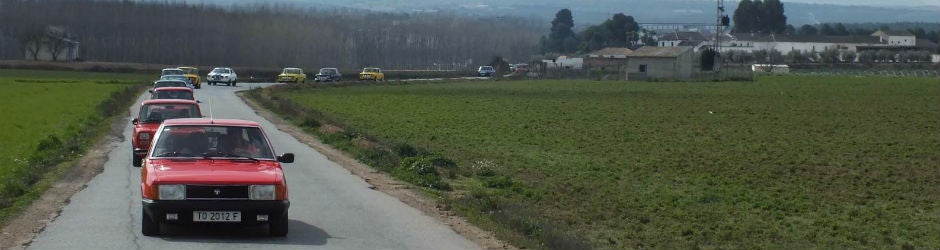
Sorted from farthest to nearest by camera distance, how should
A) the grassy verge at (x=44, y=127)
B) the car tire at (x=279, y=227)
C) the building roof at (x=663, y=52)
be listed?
the building roof at (x=663, y=52) → the grassy verge at (x=44, y=127) → the car tire at (x=279, y=227)

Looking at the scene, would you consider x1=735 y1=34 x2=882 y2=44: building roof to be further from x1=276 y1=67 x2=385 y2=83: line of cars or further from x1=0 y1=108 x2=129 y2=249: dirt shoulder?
x1=0 y1=108 x2=129 y2=249: dirt shoulder

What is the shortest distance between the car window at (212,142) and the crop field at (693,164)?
3.15 metres

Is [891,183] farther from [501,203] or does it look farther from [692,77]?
[692,77]

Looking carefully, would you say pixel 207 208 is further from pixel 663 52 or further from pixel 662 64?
pixel 663 52

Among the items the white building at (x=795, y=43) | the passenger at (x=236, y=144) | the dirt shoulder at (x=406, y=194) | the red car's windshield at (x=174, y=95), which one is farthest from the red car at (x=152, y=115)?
the white building at (x=795, y=43)

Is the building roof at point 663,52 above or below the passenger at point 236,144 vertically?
above

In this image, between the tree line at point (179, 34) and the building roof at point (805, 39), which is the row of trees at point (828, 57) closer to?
the building roof at point (805, 39)

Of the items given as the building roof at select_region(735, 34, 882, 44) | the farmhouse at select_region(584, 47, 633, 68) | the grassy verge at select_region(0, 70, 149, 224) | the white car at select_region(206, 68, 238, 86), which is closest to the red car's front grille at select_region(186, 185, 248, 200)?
the grassy verge at select_region(0, 70, 149, 224)

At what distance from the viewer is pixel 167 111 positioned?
82.5 ft

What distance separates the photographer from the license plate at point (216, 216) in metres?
13.3

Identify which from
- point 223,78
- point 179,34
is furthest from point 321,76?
point 179,34

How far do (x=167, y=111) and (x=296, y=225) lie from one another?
10.5 meters

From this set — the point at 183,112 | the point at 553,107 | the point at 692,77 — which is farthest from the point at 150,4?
the point at 183,112

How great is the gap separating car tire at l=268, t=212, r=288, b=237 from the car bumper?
0.30 m
